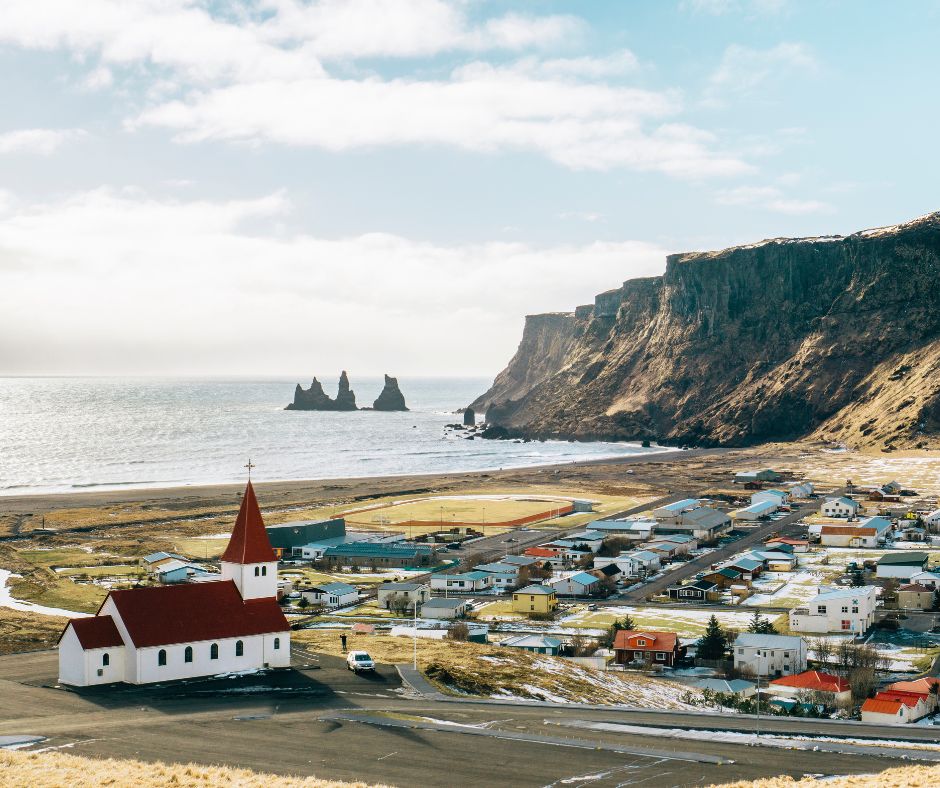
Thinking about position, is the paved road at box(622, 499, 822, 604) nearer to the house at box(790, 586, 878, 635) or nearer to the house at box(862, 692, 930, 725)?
the house at box(790, 586, 878, 635)

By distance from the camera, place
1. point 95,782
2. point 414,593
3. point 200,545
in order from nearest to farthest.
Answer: point 95,782
point 414,593
point 200,545

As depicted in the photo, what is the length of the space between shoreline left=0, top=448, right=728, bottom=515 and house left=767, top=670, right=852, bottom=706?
306ft

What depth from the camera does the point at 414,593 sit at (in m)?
72.6

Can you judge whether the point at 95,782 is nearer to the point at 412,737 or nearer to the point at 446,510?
the point at 412,737

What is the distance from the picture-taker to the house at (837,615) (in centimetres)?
6388

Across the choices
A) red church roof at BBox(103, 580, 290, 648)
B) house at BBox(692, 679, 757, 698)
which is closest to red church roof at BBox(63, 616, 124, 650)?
red church roof at BBox(103, 580, 290, 648)

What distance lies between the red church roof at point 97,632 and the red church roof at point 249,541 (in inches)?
230

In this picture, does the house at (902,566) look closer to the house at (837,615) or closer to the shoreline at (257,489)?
the house at (837,615)

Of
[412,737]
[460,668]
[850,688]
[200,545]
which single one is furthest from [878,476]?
[412,737]

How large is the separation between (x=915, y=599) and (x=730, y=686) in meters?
28.2

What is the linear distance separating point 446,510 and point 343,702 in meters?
86.1

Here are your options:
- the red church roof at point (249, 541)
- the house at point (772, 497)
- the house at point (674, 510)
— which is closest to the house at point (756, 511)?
the house at point (772, 497)

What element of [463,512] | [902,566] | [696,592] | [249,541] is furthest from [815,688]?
[463,512]

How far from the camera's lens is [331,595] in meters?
72.8
